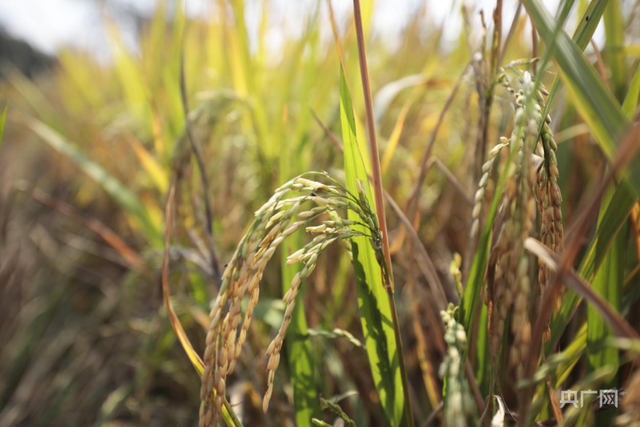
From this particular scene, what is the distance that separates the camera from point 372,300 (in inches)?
22.5

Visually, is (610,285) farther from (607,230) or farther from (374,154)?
(374,154)

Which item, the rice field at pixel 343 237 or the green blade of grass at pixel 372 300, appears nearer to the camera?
the rice field at pixel 343 237

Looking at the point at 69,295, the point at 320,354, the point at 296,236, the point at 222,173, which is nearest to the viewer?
→ the point at 296,236

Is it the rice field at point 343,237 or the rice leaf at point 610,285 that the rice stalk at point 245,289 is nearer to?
the rice field at point 343,237

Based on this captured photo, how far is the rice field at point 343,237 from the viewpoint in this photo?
41cm

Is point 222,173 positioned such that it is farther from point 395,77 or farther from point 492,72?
point 395,77

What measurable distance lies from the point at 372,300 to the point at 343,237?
0.15 meters

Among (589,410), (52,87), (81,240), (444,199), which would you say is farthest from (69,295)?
(52,87)

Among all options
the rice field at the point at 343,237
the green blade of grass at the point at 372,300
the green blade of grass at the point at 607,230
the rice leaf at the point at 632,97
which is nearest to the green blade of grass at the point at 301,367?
the rice field at the point at 343,237

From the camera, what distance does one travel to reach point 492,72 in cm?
65

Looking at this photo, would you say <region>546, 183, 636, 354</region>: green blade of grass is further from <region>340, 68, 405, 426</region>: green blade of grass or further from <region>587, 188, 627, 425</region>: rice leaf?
<region>340, 68, 405, 426</region>: green blade of grass

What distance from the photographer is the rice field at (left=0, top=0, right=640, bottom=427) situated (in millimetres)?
411

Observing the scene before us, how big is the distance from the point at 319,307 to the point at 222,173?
527 millimetres

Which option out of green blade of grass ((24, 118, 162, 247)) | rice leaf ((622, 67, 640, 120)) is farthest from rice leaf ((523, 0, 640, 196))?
green blade of grass ((24, 118, 162, 247))
